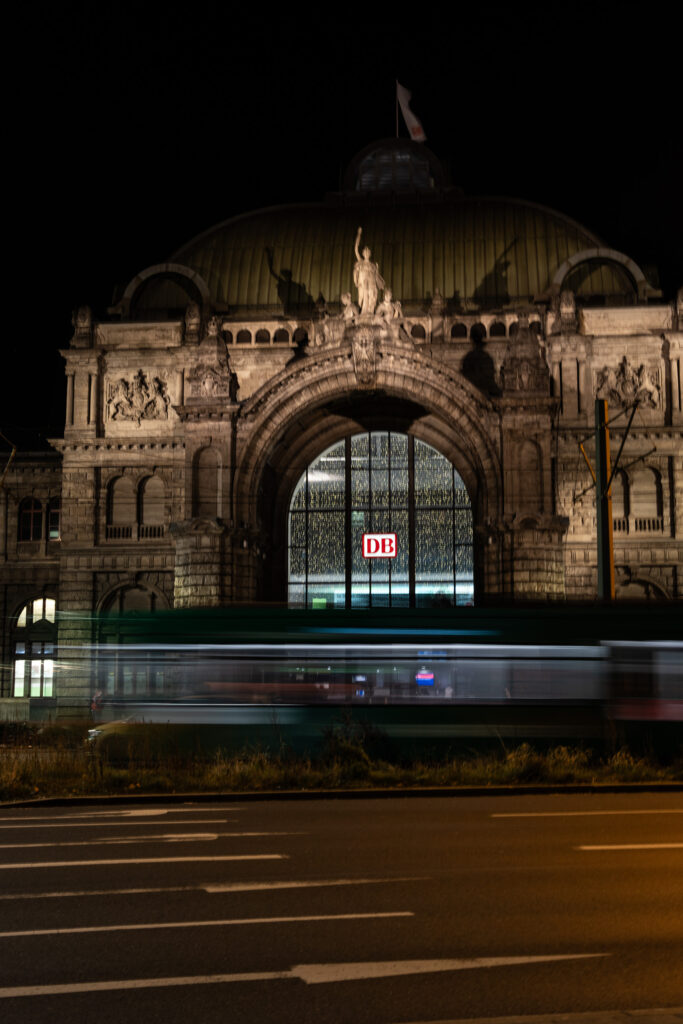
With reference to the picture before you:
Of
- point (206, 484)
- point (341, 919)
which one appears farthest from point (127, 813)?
point (206, 484)

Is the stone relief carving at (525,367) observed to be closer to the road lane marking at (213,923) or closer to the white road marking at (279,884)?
the white road marking at (279,884)

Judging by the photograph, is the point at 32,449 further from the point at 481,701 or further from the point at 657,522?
the point at 481,701

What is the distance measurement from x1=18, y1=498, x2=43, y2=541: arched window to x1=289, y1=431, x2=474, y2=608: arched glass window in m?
12.5

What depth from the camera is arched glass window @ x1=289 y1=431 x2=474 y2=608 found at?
164 ft

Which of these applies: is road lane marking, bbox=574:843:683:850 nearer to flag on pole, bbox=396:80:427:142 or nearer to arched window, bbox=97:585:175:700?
arched window, bbox=97:585:175:700

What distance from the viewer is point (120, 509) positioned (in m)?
50.4

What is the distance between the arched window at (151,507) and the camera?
49.9m

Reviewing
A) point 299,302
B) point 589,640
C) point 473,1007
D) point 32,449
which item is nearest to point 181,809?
point 589,640

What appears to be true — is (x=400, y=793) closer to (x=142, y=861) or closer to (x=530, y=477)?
(x=142, y=861)

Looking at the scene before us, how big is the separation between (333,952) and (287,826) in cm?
712

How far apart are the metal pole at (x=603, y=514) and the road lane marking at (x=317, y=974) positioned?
71.6 feet

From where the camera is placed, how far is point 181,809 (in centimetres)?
1831

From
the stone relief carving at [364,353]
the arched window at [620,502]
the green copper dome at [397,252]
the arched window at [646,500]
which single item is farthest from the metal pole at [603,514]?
the green copper dome at [397,252]

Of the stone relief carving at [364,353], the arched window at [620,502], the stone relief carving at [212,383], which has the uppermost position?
the stone relief carving at [364,353]
